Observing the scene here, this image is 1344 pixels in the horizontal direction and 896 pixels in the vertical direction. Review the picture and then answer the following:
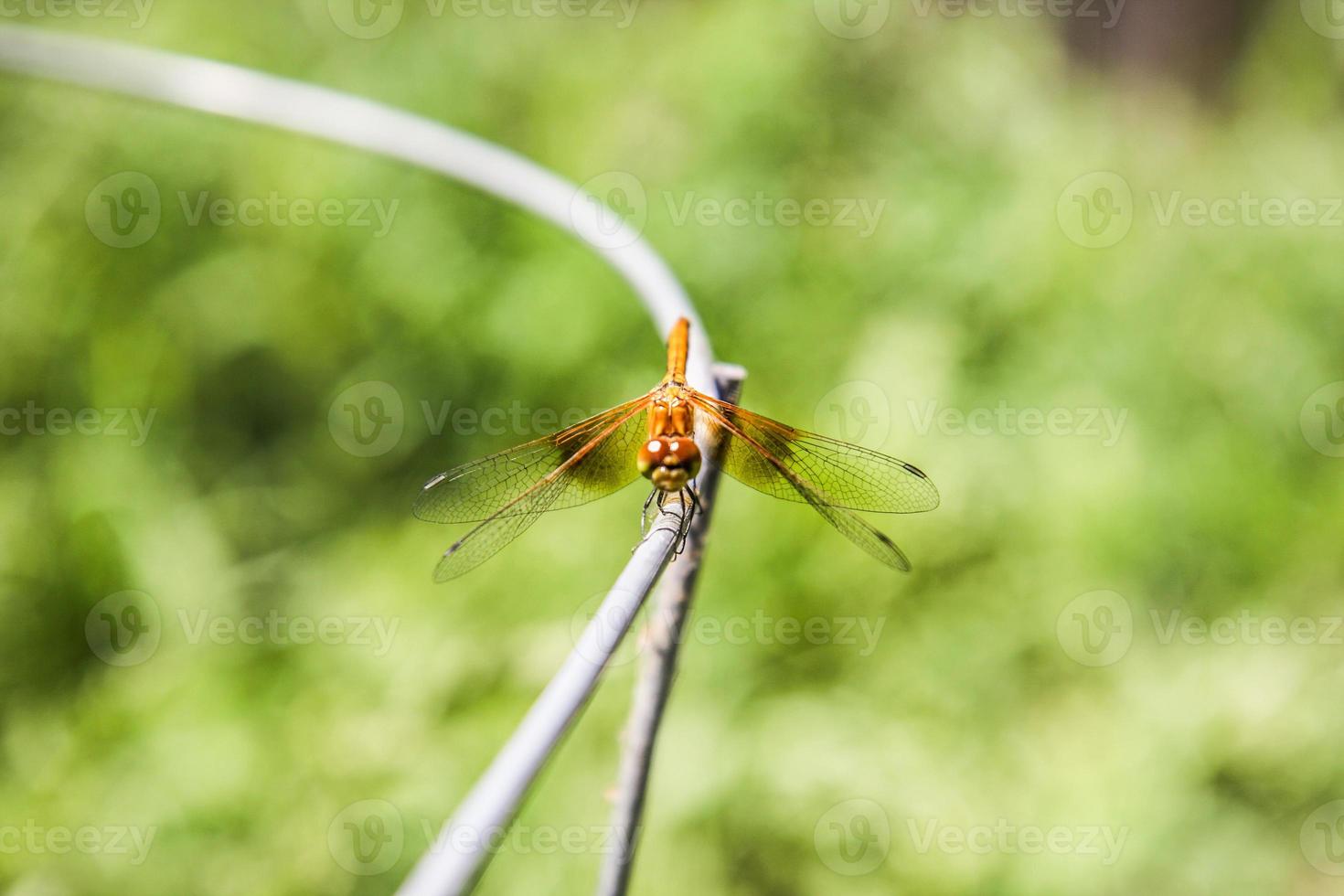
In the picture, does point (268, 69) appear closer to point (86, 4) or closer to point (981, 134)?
point (86, 4)

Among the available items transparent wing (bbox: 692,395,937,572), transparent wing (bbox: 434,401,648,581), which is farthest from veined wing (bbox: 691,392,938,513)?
transparent wing (bbox: 434,401,648,581)

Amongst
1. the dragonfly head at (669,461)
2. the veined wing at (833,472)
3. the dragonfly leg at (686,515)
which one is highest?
the veined wing at (833,472)

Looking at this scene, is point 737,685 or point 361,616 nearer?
point 737,685

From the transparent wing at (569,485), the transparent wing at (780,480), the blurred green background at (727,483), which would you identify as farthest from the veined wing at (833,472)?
the blurred green background at (727,483)

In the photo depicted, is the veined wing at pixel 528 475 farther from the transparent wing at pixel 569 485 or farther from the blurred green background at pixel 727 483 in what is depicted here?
the blurred green background at pixel 727 483

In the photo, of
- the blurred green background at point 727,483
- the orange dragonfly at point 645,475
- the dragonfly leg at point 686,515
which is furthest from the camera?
the blurred green background at point 727,483

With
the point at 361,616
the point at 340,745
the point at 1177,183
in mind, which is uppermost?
the point at 1177,183

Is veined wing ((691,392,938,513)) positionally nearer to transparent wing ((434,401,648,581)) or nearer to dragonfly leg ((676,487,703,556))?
transparent wing ((434,401,648,581))

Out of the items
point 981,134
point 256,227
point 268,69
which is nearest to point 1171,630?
point 981,134
